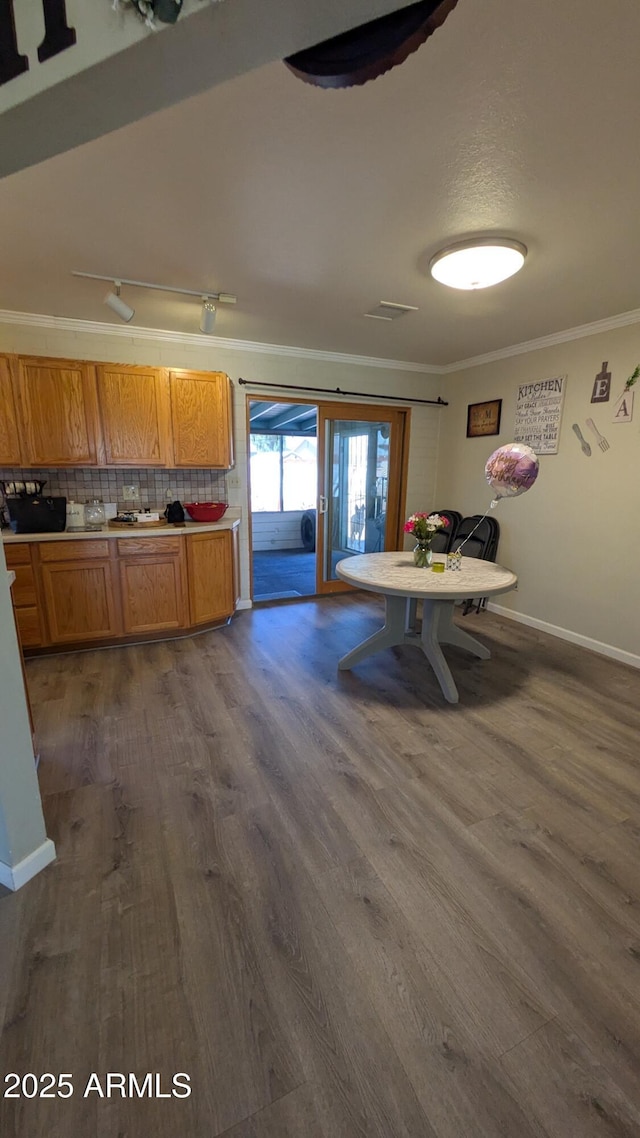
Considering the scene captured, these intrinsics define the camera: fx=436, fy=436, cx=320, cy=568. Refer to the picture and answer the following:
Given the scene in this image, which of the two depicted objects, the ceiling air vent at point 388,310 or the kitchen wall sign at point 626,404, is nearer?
the ceiling air vent at point 388,310

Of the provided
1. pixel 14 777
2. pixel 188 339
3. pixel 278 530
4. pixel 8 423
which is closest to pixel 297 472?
pixel 278 530

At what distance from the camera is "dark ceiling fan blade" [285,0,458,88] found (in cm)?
71

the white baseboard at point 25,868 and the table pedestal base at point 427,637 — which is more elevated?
the table pedestal base at point 427,637

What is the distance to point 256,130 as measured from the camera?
1.46 meters

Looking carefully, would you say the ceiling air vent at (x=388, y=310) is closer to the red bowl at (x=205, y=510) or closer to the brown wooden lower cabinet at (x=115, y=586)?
the red bowl at (x=205, y=510)

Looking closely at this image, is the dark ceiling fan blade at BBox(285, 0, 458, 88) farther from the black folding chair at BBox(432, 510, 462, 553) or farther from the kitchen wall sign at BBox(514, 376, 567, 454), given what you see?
the black folding chair at BBox(432, 510, 462, 553)

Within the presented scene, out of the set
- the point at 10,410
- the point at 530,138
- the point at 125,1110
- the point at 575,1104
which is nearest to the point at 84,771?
the point at 125,1110

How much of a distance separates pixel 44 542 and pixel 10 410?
39.4 inches

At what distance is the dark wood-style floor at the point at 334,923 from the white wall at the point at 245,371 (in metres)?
2.62

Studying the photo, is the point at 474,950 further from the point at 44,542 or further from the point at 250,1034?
the point at 44,542

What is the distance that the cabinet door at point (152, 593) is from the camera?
3.42 m

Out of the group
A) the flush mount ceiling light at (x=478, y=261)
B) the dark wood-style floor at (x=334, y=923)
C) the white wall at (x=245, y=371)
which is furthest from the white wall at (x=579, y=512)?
the flush mount ceiling light at (x=478, y=261)

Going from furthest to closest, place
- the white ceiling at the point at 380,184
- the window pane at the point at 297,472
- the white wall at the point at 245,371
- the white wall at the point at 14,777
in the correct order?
the window pane at the point at 297,472
the white wall at the point at 245,371
the white wall at the point at 14,777
the white ceiling at the point at 380,184

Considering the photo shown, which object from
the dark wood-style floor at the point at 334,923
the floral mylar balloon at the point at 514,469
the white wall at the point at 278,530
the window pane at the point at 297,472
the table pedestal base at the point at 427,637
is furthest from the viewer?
the window pane at the point at 297,472
